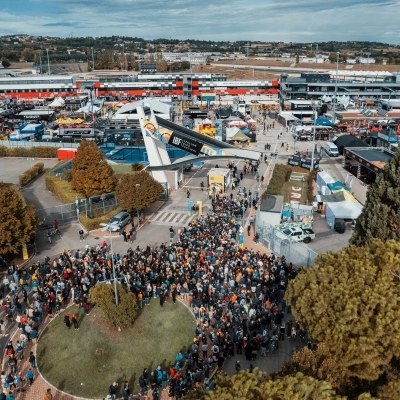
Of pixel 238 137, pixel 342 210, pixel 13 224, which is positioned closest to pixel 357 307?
pixel 342 210

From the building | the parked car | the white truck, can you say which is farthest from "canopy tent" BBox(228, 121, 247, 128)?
the building

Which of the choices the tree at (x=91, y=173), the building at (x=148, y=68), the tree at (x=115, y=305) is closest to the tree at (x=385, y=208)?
the tree at (x=115, y=305)

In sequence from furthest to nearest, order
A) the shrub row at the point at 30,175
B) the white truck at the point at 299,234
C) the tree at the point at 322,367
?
1. the shrub row at the point at 30,175
2. the white truck at the point at 299,234
3. the tree at the point at 322,367

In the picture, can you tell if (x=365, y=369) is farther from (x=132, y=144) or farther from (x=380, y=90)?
(x=380, y=90)

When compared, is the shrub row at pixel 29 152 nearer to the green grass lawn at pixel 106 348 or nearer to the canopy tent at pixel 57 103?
the canopy tent at pixel 57 103

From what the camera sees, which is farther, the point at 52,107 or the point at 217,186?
the point at 52,107

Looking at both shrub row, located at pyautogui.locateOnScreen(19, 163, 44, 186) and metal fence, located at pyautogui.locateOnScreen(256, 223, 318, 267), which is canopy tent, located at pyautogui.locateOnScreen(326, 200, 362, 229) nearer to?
metal fence, located at pyautogui.locateOnScreen(256, 223, 318, 267)

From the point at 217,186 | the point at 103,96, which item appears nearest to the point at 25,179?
the point at 217,186

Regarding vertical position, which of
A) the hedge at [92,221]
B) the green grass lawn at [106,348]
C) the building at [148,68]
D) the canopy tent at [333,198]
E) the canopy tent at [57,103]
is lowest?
the green grass lawn at [106,348]
